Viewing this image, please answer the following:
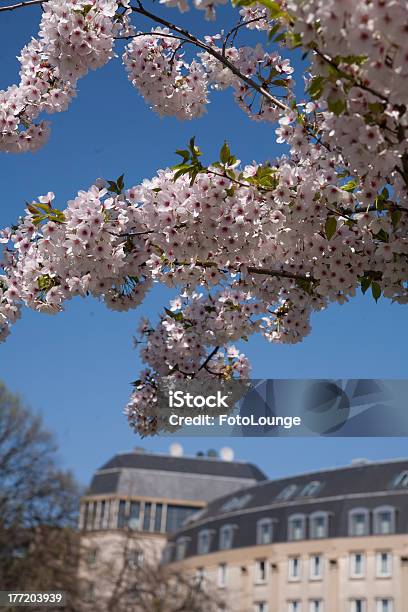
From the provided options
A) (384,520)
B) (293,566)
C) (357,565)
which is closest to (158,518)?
(293,566)

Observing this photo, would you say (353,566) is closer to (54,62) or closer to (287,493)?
(287,493)

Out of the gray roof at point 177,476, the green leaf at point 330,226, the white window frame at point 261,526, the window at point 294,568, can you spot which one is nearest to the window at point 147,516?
the gray roof at point 177,476

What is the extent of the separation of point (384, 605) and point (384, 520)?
14.9 feet

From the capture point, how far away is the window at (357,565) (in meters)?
47.8

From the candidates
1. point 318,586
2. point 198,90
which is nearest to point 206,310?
point 198,90

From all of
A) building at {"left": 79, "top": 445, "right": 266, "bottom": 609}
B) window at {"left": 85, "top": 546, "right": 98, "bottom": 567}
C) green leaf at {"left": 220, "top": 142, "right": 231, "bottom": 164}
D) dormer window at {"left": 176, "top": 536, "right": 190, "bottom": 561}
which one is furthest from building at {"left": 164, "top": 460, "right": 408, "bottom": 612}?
green leaf at {"left": 220, "top": 142, "right": 231, "bottom": 164}

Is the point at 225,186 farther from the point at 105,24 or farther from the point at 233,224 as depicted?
the point at 105,24

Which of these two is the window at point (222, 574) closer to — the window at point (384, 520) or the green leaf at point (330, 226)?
the window at point (384, 520)

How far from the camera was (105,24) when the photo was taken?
4.71 meters

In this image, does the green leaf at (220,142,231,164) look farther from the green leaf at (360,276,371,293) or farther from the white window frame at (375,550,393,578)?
the white window frame at (375,550,393,578)

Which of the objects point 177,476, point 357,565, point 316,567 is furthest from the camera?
point 177,476

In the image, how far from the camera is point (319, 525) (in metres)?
49.9

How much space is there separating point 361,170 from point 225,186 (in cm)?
87

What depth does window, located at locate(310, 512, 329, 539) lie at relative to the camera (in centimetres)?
4953
